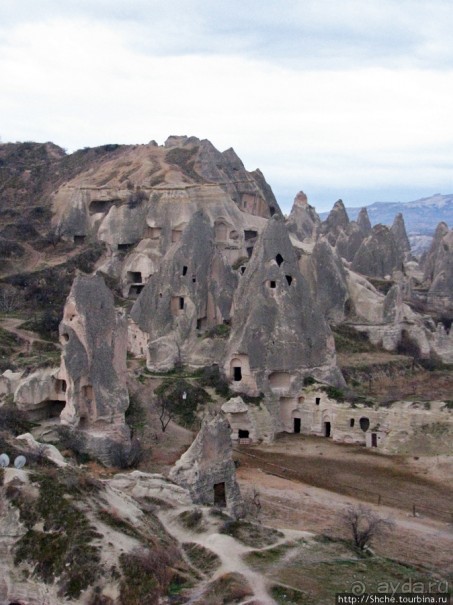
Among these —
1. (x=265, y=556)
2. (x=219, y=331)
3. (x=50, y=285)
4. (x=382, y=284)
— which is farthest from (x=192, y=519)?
(x=382, y=284)

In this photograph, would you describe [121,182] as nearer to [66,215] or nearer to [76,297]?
[66,215]

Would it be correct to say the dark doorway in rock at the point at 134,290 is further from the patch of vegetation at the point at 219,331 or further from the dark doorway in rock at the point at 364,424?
the dark doorway in rock at the point at 364,424

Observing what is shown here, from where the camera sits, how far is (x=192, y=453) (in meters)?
23.4

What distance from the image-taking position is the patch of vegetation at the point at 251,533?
61.8ft

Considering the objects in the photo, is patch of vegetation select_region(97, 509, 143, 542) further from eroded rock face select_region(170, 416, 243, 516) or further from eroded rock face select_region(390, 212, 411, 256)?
eroded rock face select_region(390, 212, 411, 256)

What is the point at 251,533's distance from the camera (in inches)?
760

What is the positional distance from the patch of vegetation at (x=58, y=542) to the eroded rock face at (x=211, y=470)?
5.01 metres

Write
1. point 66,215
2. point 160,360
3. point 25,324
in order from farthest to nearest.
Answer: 1. point 66,215
2. point 25,324
3. point 160,360

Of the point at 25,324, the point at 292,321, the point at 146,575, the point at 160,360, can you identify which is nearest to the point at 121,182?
the point at 25,324

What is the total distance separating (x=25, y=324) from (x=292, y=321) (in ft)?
47.7

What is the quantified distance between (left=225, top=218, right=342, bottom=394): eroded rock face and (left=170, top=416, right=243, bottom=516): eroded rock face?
10009 mm

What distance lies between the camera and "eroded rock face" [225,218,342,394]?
34.2 m

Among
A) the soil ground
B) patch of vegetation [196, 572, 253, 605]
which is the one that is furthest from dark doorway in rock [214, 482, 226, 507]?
patch of vegetation [196, 572, 253, 605]

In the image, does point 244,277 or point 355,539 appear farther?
point 244,277
